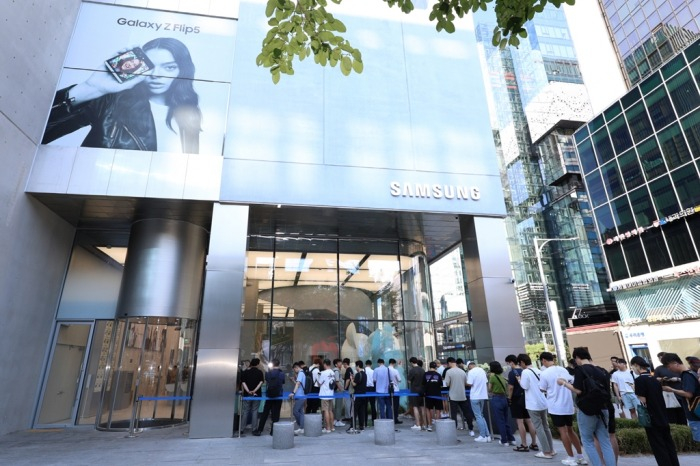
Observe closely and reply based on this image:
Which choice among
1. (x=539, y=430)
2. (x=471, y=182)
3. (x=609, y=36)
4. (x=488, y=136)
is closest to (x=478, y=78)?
(x=488, y=136)

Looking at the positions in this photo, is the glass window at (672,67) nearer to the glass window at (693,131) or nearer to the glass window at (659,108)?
the glass window at (659,108)

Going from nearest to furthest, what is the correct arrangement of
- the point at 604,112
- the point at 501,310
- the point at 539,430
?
the point at 539,430, the point at 501,310, the point at 604,112

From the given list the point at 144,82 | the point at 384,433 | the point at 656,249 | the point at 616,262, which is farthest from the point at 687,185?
the point at 144,82

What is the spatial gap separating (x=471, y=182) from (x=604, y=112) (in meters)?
22.4

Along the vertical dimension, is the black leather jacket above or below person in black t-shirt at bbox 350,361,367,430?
above

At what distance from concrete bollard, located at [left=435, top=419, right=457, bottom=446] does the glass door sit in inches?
426

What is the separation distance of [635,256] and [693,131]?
7.99m

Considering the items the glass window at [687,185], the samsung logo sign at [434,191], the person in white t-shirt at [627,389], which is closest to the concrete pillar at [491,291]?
the samsung logo sign at [434,191]

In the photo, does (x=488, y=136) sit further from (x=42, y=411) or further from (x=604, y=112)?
(x=604, y=112)

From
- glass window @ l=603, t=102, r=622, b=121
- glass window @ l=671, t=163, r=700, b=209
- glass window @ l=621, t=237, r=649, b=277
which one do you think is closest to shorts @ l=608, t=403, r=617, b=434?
glass window @ l=671, t=163, r=700, b=209

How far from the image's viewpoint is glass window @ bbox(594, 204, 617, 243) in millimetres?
26391

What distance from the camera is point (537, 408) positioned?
6820mm

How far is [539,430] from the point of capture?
6.84 m

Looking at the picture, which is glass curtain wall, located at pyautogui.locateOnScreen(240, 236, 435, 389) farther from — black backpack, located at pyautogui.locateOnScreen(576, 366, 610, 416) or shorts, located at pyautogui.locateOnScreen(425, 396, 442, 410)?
black backpack, located at pyautogui.locateOnScreen(576, 366, 610, 416)
